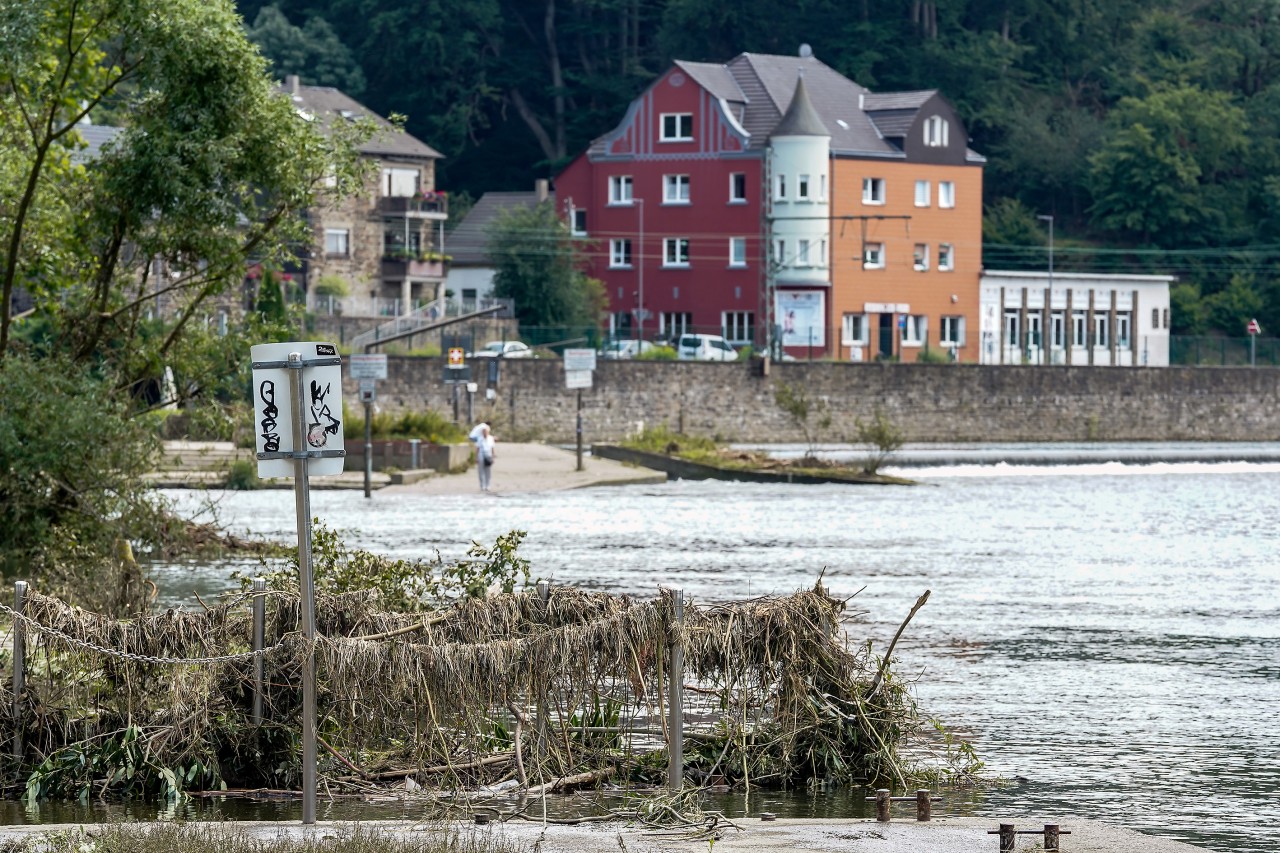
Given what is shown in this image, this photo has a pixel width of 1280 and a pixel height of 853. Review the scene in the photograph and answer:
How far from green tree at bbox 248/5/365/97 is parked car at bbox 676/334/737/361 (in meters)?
35.3

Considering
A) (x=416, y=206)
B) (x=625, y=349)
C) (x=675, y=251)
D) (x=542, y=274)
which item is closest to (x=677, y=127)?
(x=675, y=251)

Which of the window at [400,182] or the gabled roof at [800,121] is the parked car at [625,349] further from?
the window at [400,182]

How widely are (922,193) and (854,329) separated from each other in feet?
25.6

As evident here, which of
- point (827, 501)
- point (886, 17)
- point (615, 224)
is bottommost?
point (827, 501)

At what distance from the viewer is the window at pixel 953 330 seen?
94.4 metres

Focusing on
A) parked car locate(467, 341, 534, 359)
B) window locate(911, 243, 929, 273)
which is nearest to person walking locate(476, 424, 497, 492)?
parked car locate(467, 341, 534, 359)

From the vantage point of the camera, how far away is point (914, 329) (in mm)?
93125

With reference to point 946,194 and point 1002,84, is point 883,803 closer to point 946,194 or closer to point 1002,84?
point 946,194

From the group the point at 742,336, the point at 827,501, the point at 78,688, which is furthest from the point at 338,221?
the point at 78,688

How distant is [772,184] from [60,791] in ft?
255

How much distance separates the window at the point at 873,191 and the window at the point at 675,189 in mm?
7735

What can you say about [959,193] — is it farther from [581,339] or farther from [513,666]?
[513,666]

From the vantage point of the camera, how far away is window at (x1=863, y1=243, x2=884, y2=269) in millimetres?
90188

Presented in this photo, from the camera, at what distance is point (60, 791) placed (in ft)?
43.5
